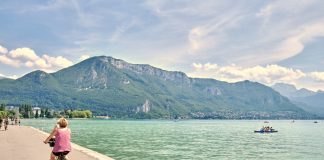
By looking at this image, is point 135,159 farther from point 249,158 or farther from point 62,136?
point 62,136

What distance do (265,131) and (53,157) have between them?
123 metres

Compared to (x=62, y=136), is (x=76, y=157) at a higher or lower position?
lower

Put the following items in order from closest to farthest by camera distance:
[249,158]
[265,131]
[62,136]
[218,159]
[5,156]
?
[62,136]
[5,156]
[218,159]
[249,158]
[265,131]

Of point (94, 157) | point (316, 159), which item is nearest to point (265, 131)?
point (316, 159)

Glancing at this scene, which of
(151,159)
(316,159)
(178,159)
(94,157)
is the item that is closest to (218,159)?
(178,159)

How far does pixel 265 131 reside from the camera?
133375mm

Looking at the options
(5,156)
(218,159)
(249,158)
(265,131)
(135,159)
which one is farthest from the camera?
(265,131)

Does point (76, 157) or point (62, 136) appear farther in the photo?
point (76, 157)

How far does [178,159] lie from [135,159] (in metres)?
4.89

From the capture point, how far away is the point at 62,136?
54.0 feet

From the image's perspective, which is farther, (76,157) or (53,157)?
(76,157)

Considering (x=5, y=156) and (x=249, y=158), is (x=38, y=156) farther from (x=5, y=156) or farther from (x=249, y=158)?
(x=249, y=158)

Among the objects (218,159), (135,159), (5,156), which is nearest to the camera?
(5,156)

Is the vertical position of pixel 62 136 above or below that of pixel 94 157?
above
